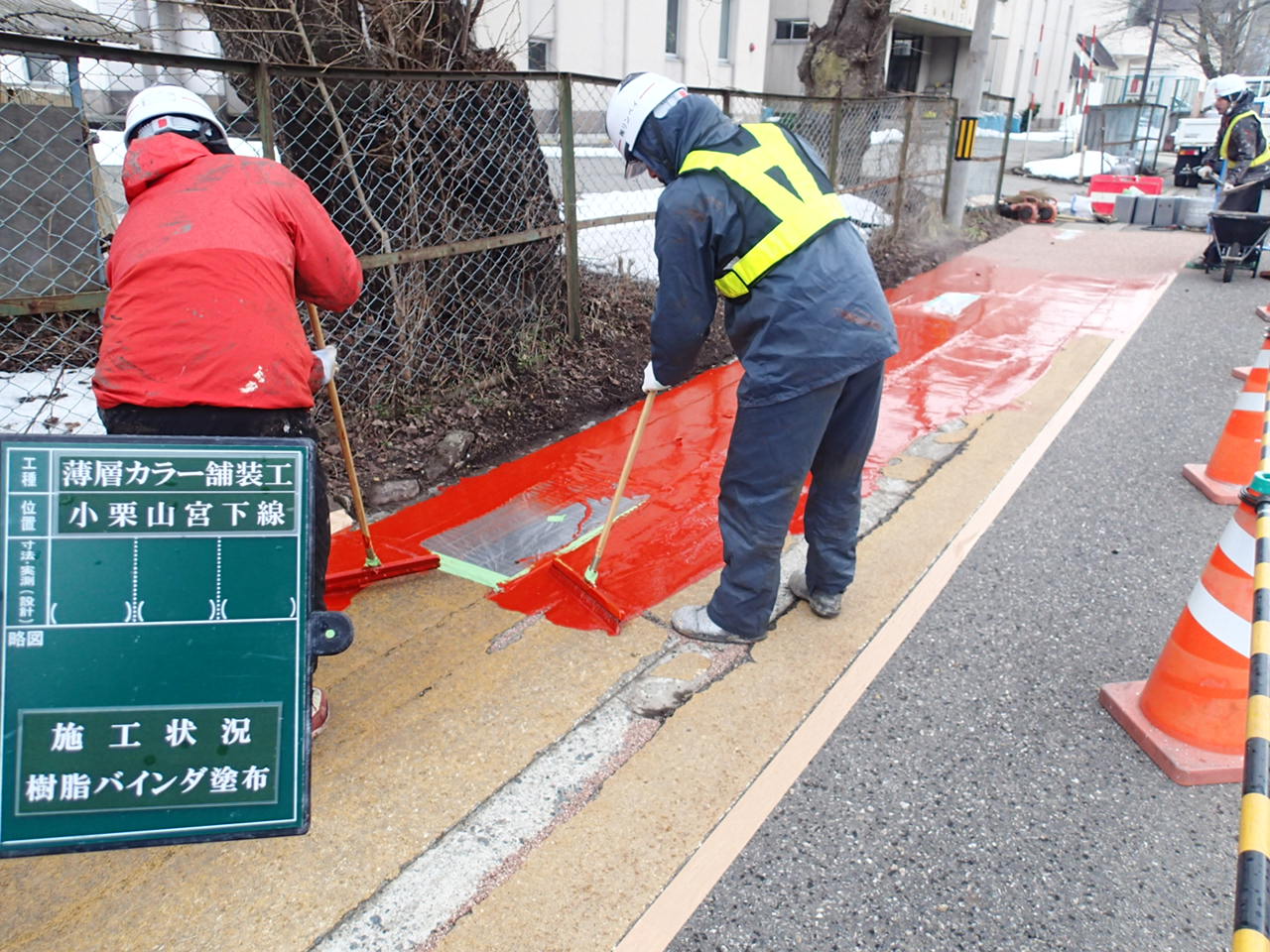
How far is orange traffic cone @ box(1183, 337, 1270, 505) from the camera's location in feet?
14.7

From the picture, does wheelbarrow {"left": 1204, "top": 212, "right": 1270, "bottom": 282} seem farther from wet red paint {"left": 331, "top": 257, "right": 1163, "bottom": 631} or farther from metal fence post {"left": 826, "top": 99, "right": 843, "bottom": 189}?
metal fence post {"left": 826, "top": 99, "right": 843, "bottom": 189}

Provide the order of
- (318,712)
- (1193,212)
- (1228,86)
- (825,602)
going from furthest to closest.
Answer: (1193,212) < (1228,86) < (825,602) < (318,712)

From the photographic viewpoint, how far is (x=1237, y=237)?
9984 mm

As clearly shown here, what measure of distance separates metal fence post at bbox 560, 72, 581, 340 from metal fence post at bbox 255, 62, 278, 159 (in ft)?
6.23

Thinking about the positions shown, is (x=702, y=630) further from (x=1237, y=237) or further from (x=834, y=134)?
(x=1237, y=237)

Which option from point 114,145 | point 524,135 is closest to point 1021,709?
point 524,135

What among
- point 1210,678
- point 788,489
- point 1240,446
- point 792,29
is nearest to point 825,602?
point 788,489

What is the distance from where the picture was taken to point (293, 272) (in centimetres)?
266

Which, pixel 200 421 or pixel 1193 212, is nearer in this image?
pixel 200 421

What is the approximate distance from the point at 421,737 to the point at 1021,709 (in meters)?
2.04

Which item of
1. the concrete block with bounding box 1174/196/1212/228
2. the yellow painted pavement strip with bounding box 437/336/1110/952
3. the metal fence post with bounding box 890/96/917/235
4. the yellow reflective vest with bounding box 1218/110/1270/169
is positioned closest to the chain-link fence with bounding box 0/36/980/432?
the yellow painted pavement strip with bounding box 437/336/1110/952

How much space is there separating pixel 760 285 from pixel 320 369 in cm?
146

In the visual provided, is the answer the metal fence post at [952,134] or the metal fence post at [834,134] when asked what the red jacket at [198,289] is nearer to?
the metal fence post at [834,134]

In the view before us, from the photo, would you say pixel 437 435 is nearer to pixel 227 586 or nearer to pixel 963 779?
pixel 227 586
